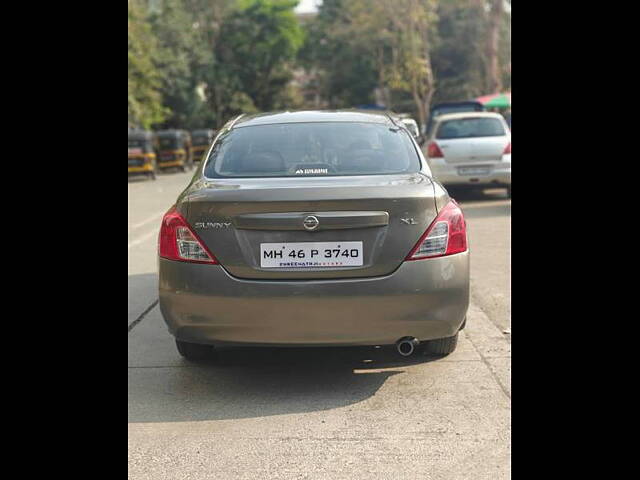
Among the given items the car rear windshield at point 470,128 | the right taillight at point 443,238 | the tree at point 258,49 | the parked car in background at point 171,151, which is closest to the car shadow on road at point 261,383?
the right taillight at point 443,238

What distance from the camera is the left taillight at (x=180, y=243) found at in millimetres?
4754

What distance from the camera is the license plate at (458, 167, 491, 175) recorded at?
15594mm

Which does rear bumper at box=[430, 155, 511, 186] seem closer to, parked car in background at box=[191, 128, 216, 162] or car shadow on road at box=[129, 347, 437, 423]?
car shadow on road at box=[129, 347, 437, 423]

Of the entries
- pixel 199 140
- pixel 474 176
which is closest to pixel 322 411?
pixel 474 176

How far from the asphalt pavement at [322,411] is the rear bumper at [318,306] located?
38cm

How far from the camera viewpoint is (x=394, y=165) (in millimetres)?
5422

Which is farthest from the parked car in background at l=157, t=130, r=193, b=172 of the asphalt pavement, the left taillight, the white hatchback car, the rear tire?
the left taillight

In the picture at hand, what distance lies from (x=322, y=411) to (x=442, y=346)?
1.17 metres

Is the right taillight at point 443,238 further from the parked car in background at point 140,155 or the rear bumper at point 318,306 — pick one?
the parked car in background at point 140,155

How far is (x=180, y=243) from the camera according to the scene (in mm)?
4828

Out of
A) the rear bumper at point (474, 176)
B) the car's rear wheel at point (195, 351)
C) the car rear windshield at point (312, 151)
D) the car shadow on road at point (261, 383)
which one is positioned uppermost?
the car rear windshield at point (312, 151)
